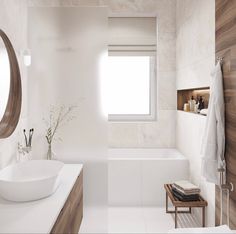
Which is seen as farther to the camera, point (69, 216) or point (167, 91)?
point (167, 91)

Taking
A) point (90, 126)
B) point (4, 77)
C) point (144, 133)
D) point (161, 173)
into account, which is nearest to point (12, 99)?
point (4, 77)

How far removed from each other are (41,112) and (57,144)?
338mm

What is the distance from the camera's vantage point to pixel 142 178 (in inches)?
158

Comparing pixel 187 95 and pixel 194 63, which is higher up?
pixel 194 63

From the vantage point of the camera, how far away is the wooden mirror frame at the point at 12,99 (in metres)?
2.27

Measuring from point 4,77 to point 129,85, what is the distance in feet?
9.38

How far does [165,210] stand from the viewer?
3.89 meters

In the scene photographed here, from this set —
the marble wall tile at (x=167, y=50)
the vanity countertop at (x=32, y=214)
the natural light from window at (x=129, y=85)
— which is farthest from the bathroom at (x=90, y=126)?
the natural light from window at (x=129, y=85)

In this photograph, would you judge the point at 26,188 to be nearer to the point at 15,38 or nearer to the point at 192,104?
the point at 15,38

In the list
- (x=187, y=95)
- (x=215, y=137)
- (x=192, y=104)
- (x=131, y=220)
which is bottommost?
(x=131, y=220)

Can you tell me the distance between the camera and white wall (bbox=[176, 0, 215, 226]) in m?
3.00

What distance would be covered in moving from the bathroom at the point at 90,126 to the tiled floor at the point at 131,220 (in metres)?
0.01

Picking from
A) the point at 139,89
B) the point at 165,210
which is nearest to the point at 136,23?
the point at 139,89

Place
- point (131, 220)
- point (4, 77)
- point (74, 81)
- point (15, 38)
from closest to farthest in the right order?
point (4, 77), point (15, 38), point (74, 81), point (131, 220)
